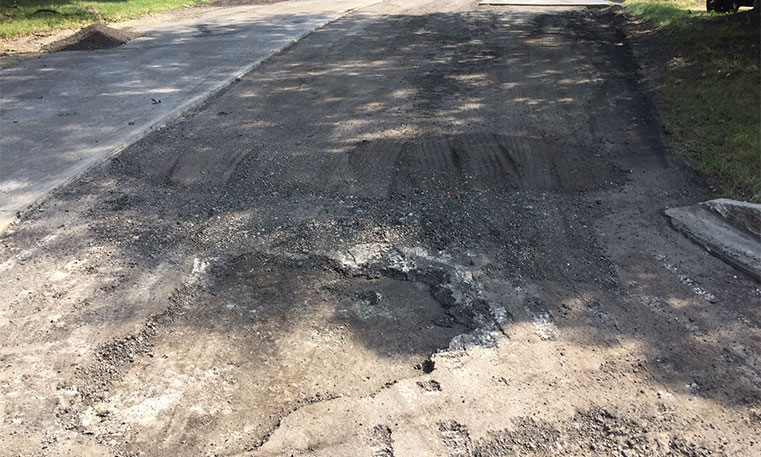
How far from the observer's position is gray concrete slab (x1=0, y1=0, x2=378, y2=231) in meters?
7.04

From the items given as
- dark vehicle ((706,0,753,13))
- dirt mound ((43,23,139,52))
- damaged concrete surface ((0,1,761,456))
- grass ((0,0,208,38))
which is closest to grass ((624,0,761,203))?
dark vehicle ((706,0,753,13))

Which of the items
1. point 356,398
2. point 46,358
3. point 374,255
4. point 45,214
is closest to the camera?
point 356,398

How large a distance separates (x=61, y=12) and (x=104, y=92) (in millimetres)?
8490

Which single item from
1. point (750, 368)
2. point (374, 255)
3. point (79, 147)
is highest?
point (79, 147)

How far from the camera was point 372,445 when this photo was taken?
3.48 meters

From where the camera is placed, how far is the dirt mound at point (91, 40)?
1291 cm

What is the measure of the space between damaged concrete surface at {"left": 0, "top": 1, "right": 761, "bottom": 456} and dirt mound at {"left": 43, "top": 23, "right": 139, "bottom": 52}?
20.3ft

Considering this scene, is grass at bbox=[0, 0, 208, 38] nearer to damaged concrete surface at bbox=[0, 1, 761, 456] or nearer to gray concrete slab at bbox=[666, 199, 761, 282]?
damaged concrete surface at bbox=[0, 1, 761, 456]

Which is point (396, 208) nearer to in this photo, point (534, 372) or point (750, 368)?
point (534, 372)

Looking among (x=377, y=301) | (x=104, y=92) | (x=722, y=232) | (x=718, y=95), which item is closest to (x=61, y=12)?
(x=104, y=92)

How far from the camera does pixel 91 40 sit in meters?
13.2

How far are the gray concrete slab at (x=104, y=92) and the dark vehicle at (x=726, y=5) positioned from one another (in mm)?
10134

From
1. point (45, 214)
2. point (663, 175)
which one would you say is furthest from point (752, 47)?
point (45, 214)

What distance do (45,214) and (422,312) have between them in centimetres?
401
